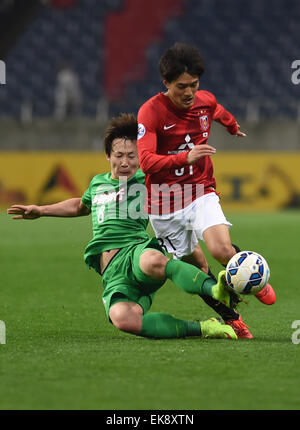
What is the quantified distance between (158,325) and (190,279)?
47 centimetres

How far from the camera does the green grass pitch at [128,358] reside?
3.35 meters

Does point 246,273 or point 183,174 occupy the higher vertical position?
point 183,174

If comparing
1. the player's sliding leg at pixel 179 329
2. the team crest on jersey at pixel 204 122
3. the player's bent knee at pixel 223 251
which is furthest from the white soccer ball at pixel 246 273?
the team crest on jersey at pixel 204 122

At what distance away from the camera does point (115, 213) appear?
5238 mm

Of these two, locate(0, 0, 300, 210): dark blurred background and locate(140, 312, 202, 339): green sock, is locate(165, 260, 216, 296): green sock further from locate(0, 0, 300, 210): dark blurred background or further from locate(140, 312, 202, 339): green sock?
locate(0, 0, 300, 210): dark blurred background

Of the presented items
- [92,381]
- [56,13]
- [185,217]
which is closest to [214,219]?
[185,217]

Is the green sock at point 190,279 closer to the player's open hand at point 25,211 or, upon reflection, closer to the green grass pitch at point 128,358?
the green grass pitch at point 128,358

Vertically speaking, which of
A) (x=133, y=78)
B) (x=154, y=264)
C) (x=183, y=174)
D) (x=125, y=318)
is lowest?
(x=125, y=318)

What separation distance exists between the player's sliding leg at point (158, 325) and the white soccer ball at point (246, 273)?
1.78 feet

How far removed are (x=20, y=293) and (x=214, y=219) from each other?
2917mm

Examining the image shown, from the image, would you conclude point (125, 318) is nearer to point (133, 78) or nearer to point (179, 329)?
point (179, 329)

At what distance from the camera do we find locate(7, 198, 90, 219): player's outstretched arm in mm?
5336

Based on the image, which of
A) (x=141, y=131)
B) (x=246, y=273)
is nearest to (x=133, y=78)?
(x=141, y=131)

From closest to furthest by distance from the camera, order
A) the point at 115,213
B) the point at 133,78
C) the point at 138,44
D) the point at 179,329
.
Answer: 1. the point at 179,329
2. the point at 115,213
3. the point at 133,78
4. the point at 138,44
